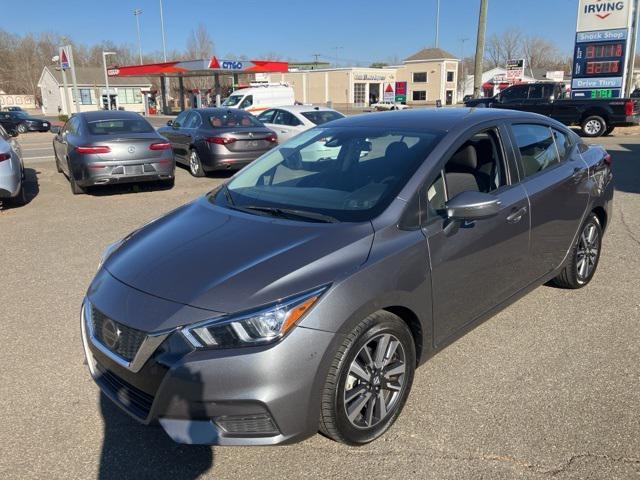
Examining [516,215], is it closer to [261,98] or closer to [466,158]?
[466,158]

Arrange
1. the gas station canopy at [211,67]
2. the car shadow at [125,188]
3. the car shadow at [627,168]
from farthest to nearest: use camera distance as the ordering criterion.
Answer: the gas station canopy at [211,67]
the car shadow at [125,188]
the car shadow at [627,168]

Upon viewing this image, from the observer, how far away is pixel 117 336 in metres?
2.62

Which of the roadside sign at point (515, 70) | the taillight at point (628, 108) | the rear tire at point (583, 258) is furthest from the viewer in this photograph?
the roadside sign at point (515, 70)

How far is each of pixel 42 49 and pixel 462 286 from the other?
114970 mm

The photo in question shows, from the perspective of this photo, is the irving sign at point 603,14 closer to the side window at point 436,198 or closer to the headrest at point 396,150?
the headrest at point 396,150

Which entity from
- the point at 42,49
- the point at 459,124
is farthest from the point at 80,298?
the point at 42,49

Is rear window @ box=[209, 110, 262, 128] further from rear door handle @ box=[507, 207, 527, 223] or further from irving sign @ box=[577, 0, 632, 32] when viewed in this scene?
irving sign @ box=[577, 0, 632, 32]

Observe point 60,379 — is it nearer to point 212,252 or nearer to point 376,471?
point 212,252

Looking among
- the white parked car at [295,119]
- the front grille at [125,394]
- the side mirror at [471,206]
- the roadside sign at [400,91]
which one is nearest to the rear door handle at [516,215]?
the side mirror at [471,206]

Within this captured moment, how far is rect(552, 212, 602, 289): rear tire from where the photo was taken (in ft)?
15.1

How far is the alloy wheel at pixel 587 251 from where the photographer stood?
15.4ft

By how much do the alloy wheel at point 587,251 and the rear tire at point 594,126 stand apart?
16.7 m

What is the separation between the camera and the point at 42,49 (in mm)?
99625

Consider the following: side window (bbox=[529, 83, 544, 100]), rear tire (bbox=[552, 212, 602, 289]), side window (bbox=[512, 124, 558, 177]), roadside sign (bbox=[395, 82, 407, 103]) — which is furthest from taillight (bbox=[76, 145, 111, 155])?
roadside sign (bbox=[395, 82, 407, 103])
